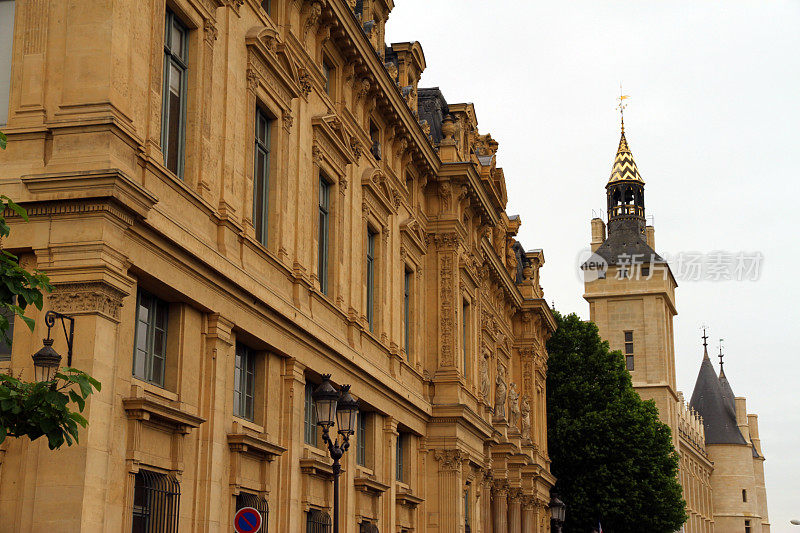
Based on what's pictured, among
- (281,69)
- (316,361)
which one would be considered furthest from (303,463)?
(281,69)

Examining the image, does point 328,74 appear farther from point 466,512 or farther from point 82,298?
point 466,512

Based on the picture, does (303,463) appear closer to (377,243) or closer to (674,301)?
(377,243)

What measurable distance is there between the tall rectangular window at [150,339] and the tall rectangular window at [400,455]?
47.6ft

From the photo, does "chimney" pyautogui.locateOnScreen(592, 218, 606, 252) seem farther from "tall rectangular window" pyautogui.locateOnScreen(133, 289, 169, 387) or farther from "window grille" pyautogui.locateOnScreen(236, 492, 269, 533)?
"tall rectangular window" pyautogui.locateOnScreen(133, 289, 169, 387)

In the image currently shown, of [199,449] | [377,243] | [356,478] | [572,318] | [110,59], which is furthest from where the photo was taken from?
[572,318]

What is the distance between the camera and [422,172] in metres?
34.6

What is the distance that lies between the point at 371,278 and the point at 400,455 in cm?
558

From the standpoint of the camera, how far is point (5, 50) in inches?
665

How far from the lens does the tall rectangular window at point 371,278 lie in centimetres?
2942

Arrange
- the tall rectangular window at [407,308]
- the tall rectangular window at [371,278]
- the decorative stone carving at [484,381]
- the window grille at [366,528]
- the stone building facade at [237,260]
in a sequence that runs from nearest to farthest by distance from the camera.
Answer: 1. the stone building facade at [237,260]
2. the window grille at [366,528]
3. the tall rectangular window at [371,278]
4. the tall rectangular window at [407,308]
5. the decorative stone carving at [484,381]

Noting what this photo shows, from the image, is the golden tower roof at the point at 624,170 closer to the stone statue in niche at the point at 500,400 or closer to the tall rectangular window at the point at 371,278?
the stone statue in niche at the point at 500,400

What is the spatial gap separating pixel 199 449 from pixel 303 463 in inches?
184

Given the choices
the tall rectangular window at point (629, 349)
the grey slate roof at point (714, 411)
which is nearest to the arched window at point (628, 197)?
the tall rectangular window at point (629, 349)

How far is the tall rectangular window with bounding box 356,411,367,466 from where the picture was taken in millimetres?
28078
